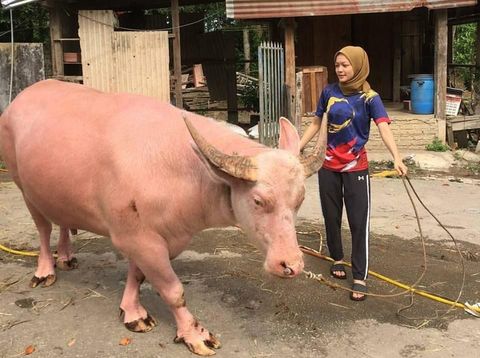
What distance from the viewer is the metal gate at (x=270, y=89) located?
932 cm

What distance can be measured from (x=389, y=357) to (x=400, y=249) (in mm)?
2047

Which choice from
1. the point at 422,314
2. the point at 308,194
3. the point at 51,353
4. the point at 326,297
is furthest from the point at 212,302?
the point at 308,194

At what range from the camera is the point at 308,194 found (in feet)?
24.1

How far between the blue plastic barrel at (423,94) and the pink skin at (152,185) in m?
7.64

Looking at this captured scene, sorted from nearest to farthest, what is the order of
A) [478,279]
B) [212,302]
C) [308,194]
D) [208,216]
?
[208,216] < [212,302] < [478,279] < [308,194]

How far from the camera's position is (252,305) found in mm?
4102

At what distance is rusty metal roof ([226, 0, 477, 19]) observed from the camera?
9414 mm

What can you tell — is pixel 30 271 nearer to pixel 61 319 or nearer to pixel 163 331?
pixel 61 319

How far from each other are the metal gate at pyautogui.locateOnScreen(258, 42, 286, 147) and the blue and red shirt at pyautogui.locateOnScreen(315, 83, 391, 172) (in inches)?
203

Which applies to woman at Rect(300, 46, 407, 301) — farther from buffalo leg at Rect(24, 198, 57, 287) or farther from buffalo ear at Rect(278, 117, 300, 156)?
buffalo leg at Rect(24, 198, 57, 287)

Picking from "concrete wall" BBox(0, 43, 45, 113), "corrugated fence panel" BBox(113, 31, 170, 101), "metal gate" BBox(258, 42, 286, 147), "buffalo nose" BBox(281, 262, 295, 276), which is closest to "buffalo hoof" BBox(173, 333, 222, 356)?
"buffalo nose" BBox(281, 262, 295, 276)

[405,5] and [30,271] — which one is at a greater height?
[405,5]

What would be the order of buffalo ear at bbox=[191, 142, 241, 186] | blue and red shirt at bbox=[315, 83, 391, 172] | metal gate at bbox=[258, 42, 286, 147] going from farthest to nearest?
1. metal gate at bbox=[258, 42, 286, 147]
2. blue and red shirt at bbox=[315, 83, 391, 172]
3. buffalo ear at bbox=[191, 142, 241, 186]

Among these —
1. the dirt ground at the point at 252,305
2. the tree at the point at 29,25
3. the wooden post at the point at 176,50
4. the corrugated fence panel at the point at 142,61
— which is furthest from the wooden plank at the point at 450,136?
the tree at the point at 29,25
